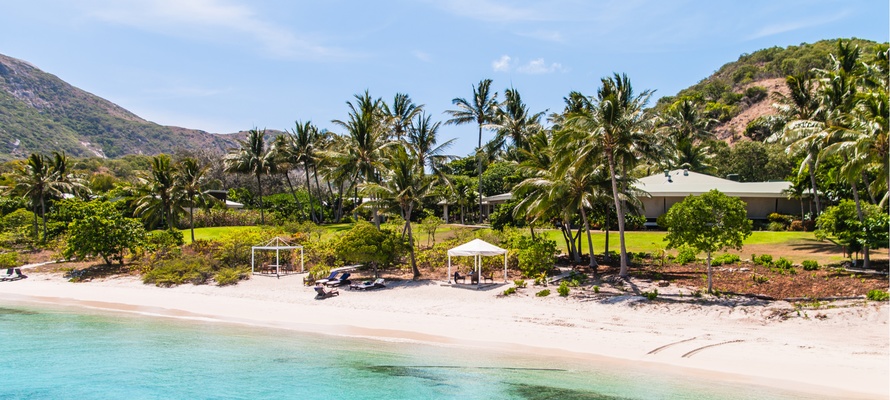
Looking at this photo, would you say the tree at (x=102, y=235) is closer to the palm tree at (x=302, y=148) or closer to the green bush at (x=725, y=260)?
the palm tree at (x=302, y=148)

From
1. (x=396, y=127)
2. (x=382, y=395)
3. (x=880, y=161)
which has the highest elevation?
(x=396, y=127)

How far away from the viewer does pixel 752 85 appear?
104 metres

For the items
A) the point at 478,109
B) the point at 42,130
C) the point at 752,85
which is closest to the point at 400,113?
the point at 478,109

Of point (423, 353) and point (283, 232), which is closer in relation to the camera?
point (423, 353)

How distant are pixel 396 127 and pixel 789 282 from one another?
1423 inches

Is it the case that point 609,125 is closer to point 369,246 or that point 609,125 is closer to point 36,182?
point 369,246

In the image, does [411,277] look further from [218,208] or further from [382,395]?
[218,208]

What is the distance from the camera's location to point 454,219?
176 ft

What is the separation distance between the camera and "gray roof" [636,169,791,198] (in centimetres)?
3844

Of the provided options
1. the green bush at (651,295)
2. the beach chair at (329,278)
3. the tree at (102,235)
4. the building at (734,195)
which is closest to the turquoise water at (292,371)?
the beach chair at (329,278)

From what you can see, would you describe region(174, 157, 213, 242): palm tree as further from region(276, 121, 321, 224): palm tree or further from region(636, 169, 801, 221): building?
region(636, 169, 801, 221): building

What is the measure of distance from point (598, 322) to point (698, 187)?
2562 cm

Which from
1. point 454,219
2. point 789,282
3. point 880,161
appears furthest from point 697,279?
point 454,219

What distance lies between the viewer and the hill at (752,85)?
9012cm
